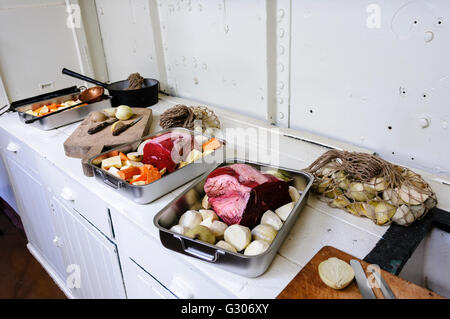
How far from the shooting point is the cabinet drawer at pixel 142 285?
86 cm

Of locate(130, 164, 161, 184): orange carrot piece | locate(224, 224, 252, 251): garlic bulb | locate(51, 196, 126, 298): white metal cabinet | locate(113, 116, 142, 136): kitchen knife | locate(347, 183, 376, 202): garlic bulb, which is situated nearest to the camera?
locate(224, 224, 252, 251): garlic bulb

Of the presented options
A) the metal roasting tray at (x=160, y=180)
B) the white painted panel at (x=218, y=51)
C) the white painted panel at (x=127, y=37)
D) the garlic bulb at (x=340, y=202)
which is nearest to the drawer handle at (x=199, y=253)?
the metal roasting tray at (x=160, y=180)

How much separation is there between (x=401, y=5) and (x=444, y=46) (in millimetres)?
138

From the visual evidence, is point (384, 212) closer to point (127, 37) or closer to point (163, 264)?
point (163, 264)

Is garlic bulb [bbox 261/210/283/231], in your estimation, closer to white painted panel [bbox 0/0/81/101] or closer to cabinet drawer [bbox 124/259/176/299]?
cabinet drawer [bbox 124/259/176/299]

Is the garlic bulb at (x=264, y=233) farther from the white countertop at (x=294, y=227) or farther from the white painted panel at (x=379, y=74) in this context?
the white painted panel at (x=379, y=74)

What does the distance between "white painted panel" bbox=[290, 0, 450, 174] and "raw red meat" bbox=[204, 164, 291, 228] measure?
0.38 meters

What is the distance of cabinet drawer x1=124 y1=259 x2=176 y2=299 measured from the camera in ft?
2.82

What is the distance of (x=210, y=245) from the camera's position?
0.65m

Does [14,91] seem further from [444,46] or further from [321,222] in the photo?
[444,46]

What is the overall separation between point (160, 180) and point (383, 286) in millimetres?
525

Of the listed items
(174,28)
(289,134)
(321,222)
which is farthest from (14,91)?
(321,222)

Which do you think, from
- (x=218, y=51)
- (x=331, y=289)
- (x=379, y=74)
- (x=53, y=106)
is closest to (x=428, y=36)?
(x=379, y=74)

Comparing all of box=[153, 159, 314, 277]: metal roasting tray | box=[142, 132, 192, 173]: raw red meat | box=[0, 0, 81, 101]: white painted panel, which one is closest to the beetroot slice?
box=[142, 132, 192, 173]: raw red meat
